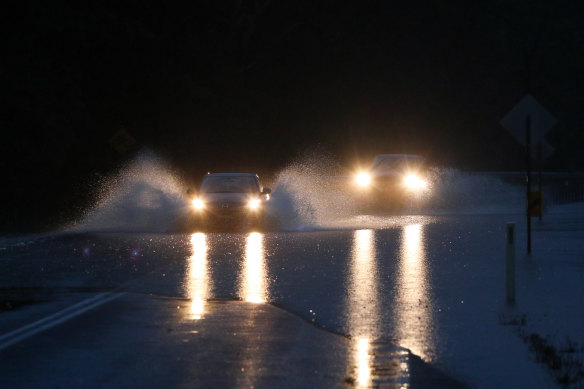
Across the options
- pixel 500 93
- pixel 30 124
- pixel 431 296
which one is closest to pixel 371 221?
pixel 30 124

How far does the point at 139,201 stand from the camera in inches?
1385

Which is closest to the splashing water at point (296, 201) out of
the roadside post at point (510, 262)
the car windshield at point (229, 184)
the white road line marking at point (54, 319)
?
the car windshield at point (229, 184)

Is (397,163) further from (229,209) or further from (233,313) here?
(233,313)

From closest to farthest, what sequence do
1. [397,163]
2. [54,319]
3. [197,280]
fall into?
[54,319], [197,280], [397,163]

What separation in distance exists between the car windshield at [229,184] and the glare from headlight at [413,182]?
10.8m

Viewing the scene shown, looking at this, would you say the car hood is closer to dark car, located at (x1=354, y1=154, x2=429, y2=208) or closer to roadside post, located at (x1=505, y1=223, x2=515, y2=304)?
dark car, located at (x1=354, y1=154, x2=429, y2=208)

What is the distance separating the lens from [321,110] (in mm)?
57781

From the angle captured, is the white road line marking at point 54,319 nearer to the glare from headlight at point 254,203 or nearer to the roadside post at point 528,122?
the roadside post at point 528,122

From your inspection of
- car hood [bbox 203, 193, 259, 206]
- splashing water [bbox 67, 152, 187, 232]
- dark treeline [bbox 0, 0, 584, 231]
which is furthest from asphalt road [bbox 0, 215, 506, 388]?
dark treeline [bbox 0, 0, 584, 231]

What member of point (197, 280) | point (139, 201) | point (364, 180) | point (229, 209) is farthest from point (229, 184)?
point (197, 280)

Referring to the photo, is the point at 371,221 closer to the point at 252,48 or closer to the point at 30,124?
the point at 30,124

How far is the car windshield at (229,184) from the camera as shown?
27.5 meters

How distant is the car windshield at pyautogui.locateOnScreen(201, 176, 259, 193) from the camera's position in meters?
27.5

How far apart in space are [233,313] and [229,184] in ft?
55.1
